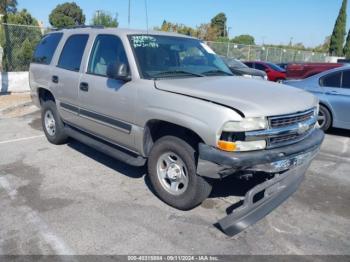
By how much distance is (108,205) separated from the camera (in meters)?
4.17

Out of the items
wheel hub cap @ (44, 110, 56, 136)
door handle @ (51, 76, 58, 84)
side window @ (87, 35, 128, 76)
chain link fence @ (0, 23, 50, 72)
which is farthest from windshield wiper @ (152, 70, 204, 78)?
chain link fence @ (0, 23, 50, 72)

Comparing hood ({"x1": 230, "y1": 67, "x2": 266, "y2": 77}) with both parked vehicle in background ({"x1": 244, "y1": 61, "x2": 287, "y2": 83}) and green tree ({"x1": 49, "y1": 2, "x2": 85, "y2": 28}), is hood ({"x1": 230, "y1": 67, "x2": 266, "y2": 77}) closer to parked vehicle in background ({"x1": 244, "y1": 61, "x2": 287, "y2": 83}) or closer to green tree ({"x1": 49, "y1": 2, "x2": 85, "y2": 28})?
parked vehicle in background ({"x1": 244, "y1": 61, "x2": 287, "y2": 83})

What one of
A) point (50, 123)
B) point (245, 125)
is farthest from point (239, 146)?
point (50, 123)

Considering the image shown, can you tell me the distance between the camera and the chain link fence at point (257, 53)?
2266 cm

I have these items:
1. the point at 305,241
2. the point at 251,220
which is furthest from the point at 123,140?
the point at 305,241

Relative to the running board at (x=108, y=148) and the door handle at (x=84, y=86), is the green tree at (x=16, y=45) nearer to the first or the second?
the running board at (x=108, y=148)

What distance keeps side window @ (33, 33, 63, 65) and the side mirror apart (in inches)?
93.5

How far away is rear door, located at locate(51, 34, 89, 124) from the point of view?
17.4 feet

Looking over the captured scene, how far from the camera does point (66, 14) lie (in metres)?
62.6

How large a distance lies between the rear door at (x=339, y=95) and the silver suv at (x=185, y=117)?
372 centimetres

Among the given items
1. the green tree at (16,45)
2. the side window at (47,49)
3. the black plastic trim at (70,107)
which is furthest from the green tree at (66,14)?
the black plastic trim at (70,107)

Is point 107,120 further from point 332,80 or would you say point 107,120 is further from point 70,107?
point 332,80

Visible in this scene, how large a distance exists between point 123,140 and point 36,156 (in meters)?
2.11

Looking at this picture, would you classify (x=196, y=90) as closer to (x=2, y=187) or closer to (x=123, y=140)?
(x=123, y=140)
